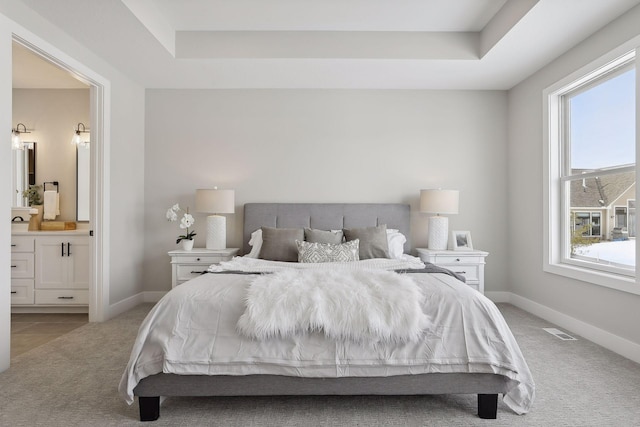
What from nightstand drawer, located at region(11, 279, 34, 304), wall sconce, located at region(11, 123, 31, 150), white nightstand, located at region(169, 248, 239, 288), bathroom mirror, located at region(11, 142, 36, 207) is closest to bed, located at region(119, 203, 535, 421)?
white nightstand, located at region(169, 248, 239, 288)

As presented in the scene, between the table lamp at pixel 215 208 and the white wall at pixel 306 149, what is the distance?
1.07ft

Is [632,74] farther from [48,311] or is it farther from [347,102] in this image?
[48,311]

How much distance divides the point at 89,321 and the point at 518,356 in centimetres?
384

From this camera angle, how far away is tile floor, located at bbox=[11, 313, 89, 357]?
325 cm

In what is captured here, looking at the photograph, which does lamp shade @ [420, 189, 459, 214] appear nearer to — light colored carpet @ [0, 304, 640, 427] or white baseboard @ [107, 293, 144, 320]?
light colored carpet @ [0, 304, 640, 427]

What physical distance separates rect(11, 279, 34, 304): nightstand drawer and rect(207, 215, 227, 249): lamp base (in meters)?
1.93

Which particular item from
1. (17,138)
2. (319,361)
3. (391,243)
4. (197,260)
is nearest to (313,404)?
(319,361)

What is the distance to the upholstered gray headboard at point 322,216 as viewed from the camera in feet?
14.5

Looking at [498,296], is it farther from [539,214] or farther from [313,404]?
[313,404]

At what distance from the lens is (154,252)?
461 centimetres

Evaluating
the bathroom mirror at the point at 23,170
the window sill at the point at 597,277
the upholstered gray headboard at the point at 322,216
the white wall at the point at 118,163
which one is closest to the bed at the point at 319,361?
the window sill at the point at 597,277

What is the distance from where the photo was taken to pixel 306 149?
4609 mm

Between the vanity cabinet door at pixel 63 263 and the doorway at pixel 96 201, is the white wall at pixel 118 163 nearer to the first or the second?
the doorway at pixel 96 201

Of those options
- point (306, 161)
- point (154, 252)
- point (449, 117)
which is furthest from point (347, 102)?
point (154, 252)
